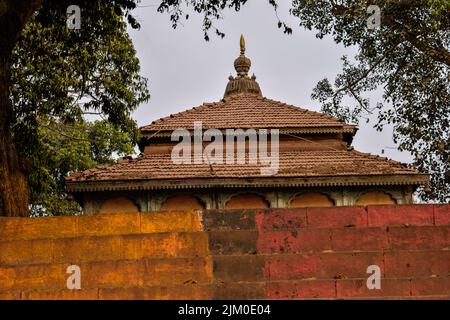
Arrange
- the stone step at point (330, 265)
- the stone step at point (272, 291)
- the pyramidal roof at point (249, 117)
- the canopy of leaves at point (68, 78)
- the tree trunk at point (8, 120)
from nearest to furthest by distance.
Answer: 1. the stone step at point (272, 291)
2. the stone step at point (330, 265)
3. the tree trunk at point (8, 120)
4. the canopy of leaves at point (68, 78)
5. the pyramidal roof at point (249, 117)

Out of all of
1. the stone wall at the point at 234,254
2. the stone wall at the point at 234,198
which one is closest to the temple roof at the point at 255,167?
the stone wall at the point at 234,198

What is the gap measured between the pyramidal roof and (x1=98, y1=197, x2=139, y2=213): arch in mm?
2029

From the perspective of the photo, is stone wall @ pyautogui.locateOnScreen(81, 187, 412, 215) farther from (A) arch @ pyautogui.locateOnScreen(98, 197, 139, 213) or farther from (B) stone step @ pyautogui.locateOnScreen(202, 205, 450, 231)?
→ (B) stone step @ pyautogui.locateOnScreen(202, 205, 450, 231)

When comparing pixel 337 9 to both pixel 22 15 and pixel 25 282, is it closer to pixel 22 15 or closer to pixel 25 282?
pixel 22 15

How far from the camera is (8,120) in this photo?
10.0 m

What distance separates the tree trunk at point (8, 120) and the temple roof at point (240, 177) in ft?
22.7

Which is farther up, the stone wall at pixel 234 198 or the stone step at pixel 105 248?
the stone wall at pixel 234 198

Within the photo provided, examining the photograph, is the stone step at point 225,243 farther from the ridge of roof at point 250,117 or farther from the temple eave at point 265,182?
the ridge of roof at point 250,117

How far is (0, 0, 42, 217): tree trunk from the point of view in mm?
9680

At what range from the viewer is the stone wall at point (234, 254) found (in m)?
7.53

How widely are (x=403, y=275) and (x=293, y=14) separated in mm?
15481

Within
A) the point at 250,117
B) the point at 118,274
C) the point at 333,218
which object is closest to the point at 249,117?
the point at 250,117

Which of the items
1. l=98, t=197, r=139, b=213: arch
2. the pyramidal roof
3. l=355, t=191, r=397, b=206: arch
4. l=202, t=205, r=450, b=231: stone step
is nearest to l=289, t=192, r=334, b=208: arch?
l=355, t=191, r=397, b=206: arch

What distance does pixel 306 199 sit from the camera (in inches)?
698
